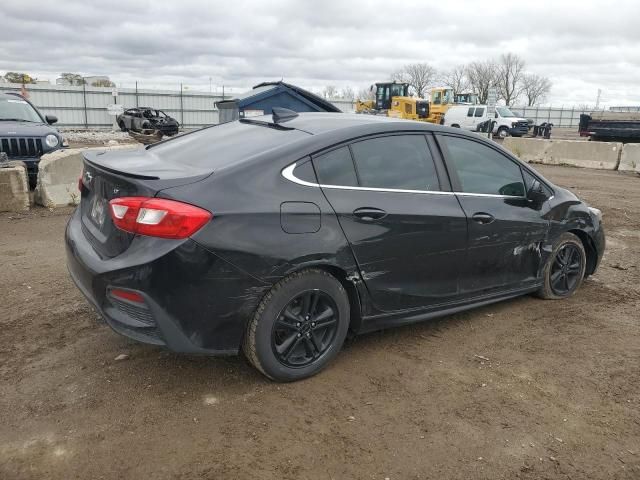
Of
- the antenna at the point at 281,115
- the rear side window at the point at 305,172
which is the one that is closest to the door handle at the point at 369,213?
the rear side window at the point at 305,172

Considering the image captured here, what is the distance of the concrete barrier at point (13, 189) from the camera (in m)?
7.59

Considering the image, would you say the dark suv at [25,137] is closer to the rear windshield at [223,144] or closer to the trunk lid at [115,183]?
the rear windshield at [223,144]

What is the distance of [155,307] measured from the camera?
2762 millimetres

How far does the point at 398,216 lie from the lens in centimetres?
343

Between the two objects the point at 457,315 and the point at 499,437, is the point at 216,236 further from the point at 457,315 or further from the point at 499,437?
the point at 457,315

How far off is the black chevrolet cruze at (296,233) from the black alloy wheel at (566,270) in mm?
549

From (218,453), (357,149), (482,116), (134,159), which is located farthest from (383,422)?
(482,116)

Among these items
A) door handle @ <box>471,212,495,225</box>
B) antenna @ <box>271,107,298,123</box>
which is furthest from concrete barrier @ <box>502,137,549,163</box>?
antenna @ <box>271,107,298,123</box>

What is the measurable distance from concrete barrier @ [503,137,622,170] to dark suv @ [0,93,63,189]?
14.1 meters

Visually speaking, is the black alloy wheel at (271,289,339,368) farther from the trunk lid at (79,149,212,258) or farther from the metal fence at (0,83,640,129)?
the metal fence at (0,83,640,129)

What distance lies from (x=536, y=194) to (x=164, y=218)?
2.96 meters

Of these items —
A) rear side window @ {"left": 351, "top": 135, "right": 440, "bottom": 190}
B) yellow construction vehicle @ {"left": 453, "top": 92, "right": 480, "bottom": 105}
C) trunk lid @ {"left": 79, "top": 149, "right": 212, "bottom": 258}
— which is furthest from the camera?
yellow construction vehicle @ {"left": 453, "top": 92, "right": 480, "bottom": 105}

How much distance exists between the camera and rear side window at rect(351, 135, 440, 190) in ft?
11.3

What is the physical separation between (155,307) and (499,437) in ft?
6.29
